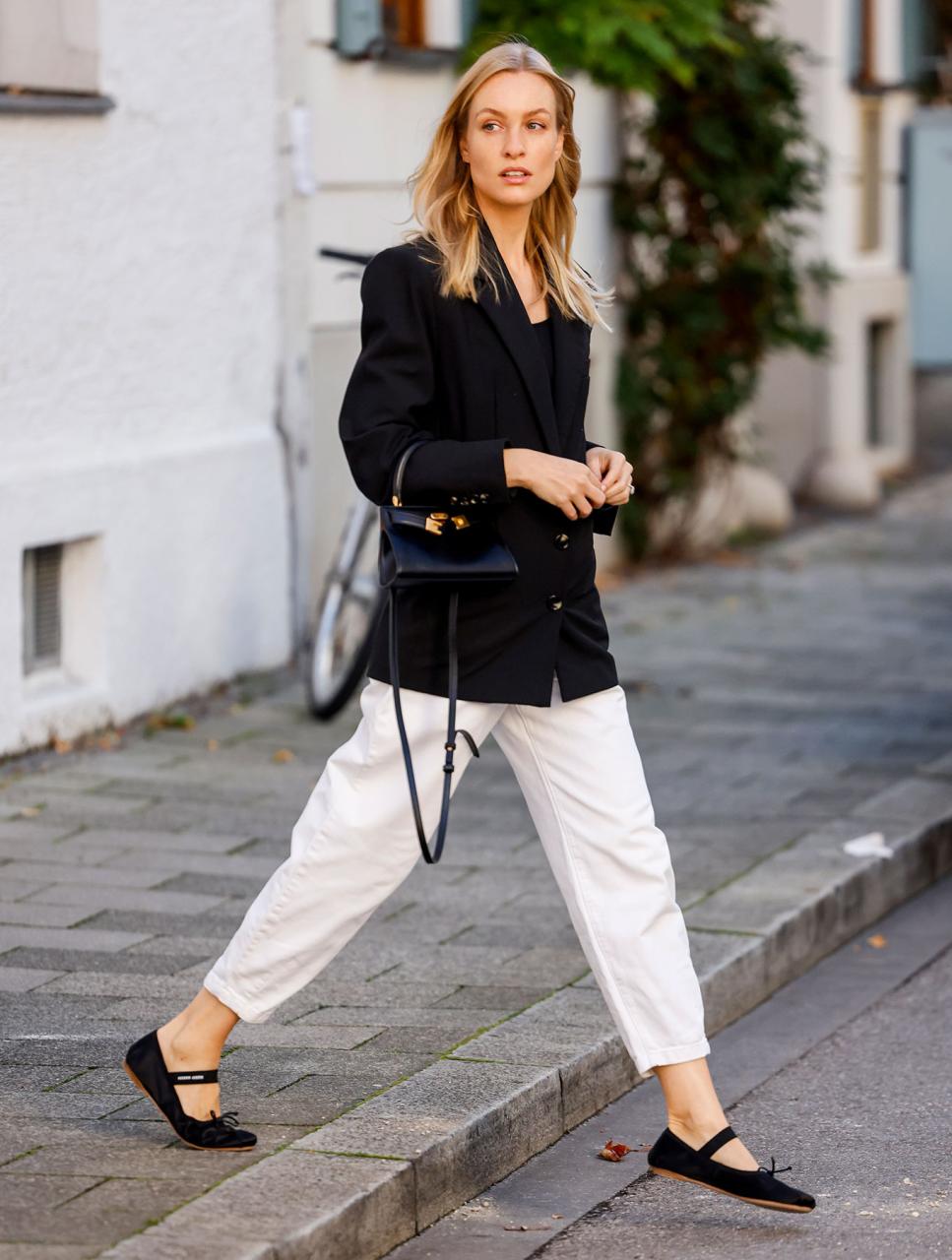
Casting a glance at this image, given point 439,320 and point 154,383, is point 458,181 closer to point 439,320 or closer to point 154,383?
point 439,320

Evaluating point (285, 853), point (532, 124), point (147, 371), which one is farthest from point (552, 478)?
point (147, 371)

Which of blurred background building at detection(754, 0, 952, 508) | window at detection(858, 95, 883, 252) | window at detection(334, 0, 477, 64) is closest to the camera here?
window at detection(334, 0, 477, 64)

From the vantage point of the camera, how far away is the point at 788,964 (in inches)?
226

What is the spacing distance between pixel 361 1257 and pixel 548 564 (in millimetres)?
1160

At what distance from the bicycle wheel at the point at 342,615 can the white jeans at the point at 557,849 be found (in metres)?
4.10

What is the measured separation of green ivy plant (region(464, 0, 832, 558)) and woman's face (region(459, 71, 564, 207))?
26.5 ft

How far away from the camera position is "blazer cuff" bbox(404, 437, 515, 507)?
145 inches

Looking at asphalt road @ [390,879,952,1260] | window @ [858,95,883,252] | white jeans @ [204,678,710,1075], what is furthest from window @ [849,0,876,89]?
white jeans @ [204,678,710,1075]

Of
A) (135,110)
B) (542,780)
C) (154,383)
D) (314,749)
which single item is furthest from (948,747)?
(542,780)

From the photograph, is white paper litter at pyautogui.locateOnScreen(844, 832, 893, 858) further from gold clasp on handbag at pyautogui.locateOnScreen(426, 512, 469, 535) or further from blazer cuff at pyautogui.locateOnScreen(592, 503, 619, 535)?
gold clasp on handbag at pyautogui.locateOnScreen(426, 512, 469, 535)

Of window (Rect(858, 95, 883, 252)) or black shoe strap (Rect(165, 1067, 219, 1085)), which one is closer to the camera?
black shoe strap (Rect(165, 1067, 219, 1085))

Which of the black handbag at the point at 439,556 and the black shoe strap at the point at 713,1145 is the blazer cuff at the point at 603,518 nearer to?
the black handbag at the point at 439,556

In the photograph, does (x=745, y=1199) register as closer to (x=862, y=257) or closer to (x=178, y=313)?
(x=178, y=313)

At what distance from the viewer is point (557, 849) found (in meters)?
3.92
